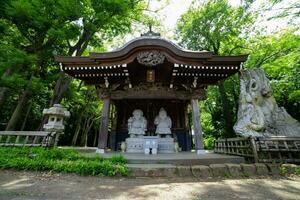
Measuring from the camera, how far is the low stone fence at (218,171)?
4.67 metres

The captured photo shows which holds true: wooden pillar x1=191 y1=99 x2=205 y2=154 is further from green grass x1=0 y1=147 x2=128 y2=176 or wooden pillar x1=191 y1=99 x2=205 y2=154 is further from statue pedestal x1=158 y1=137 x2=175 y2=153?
green grass x1=0 y1=147 x2=128 y2=176

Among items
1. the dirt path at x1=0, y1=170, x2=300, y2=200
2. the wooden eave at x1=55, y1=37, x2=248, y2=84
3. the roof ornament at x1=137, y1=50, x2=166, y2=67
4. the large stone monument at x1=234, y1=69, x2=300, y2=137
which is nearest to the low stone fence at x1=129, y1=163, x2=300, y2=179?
the dirt path at x1=0, y1=170, x2=300, y2=200

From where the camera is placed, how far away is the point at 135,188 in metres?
3.77

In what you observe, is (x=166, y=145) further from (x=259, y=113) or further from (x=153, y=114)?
(x=259, y=113)

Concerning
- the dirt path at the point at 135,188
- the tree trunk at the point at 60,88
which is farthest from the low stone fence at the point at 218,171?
the tree trunk at the point at 60,88

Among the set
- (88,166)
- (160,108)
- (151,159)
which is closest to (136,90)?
(160,108)

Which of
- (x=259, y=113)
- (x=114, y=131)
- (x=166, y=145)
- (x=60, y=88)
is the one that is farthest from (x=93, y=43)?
(x=259, y=113)

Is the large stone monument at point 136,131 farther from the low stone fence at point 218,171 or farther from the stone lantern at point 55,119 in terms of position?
the low stone fence at point 218,171

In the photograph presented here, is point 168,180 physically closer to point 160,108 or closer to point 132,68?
point 132,68

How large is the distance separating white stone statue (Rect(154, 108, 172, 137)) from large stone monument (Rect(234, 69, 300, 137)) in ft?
10.3

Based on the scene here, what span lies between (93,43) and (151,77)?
6.94 m

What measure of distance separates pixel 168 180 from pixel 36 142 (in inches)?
196

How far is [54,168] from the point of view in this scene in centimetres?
495

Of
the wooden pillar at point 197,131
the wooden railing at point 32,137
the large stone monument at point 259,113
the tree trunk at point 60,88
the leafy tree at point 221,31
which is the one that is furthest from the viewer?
the leafy tree at point 221,31
